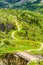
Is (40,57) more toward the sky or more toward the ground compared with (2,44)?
more toward the sky

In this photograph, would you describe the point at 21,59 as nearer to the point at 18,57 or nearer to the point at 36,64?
the point at 18,57

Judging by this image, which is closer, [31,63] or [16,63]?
[31,63]

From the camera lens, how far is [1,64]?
232 ft

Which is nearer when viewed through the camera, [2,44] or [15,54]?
[15,54]

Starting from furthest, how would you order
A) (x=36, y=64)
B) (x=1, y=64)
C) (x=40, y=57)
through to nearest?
(x=1, y=64), (x=40, y=57), (x=36, y=64)

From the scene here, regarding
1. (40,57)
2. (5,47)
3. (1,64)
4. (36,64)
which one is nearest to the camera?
(36,64)

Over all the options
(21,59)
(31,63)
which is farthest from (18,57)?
(31,63)

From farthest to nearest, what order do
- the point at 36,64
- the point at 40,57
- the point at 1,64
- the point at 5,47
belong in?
the point at 5,47 < the point at 1,64 < the point at 40,57 < the point at 36,64

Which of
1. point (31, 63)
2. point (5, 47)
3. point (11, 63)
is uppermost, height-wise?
point (31, 63)

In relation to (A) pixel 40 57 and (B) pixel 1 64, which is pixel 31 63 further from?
(B) pixel 1 64

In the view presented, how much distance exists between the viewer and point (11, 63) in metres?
72.1

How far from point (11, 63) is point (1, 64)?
3.19m

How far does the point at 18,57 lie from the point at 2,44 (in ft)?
211

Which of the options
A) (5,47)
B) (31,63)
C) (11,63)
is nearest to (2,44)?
(5,47)
